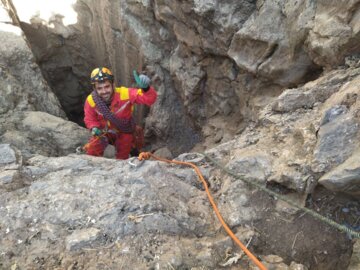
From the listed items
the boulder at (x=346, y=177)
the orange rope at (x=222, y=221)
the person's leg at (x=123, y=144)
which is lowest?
the person's leg at (x=123, y=144)

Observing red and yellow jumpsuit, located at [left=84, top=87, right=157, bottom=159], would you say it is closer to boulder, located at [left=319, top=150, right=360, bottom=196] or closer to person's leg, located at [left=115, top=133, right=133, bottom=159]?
person's leg, located at [left=115, top=133, right=133, bottom=159]

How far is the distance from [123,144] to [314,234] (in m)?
4.76

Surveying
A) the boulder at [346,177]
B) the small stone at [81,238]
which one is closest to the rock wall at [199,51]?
the boulder at [346,177]

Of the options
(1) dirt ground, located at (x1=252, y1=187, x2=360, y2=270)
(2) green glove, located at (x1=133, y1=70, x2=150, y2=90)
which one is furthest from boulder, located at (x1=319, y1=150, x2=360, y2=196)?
(2) green glove, located at (x1=133, y1=70, x2=150, y2=90)

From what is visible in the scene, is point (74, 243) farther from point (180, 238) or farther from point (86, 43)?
point (86, 43)

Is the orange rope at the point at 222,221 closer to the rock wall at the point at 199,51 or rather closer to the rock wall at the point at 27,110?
the rock wall at the point at 199,51

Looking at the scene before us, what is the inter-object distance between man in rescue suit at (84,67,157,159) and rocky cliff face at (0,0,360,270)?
38 cm

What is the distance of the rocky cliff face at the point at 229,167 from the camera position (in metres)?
2.65

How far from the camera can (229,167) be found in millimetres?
3465

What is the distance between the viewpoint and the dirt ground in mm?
2566

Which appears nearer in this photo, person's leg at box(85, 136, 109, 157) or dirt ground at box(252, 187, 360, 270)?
dirt ground at box(252, 187, 360, 270)

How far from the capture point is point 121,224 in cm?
291

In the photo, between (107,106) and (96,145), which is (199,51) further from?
(96,145)

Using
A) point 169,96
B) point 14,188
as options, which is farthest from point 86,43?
point 14,188
